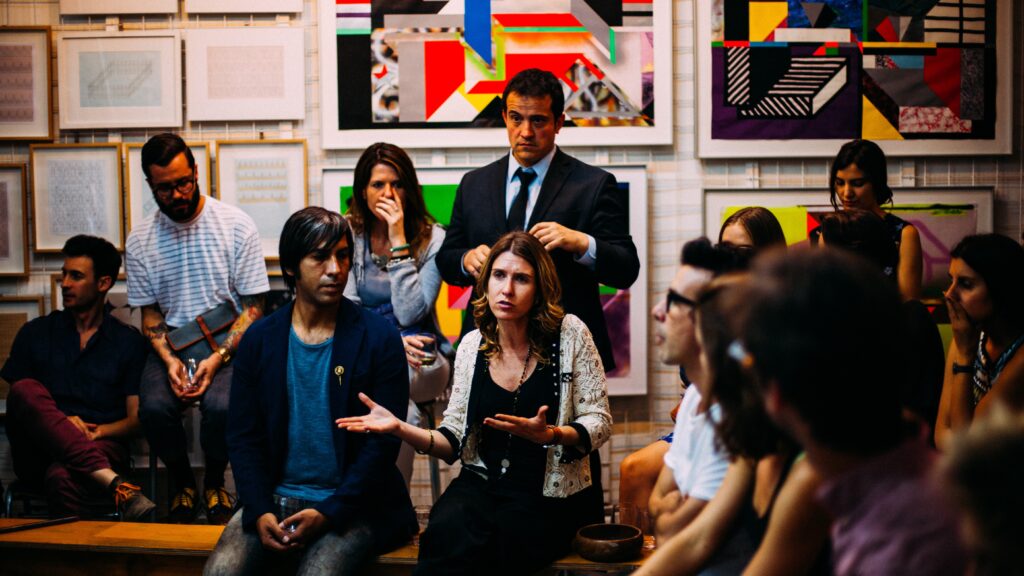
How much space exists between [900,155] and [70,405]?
3806mm

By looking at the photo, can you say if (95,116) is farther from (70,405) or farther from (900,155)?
(900,155)

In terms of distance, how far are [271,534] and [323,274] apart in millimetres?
762

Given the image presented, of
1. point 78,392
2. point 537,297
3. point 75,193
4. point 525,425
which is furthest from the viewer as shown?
point 75,193

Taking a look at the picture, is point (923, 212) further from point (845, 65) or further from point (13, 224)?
point (13, 224)

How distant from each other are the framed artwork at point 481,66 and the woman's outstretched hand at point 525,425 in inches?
84.8

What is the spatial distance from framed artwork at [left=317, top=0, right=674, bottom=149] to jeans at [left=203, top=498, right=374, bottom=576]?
7.06ft

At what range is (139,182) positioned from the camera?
4.47m

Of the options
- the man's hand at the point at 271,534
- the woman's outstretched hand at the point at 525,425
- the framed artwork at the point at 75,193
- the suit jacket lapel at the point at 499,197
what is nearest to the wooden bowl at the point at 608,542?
the woman's outstretched hand at the point at 525,425

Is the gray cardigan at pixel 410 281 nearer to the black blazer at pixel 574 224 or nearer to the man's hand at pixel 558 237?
the black blazer at pixel 574 224

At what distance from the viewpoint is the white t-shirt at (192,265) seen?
3.88m

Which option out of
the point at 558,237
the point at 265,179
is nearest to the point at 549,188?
the point at 558,237

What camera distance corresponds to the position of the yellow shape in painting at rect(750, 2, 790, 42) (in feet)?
14.3

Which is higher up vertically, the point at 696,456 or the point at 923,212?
the point at 923,212

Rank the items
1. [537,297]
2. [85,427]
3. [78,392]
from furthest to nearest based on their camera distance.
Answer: [78,392] → [85,427] → [537,297]
